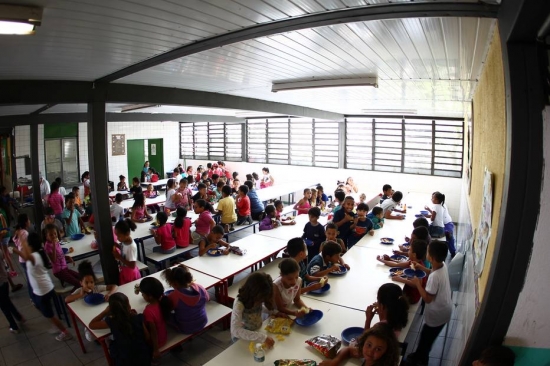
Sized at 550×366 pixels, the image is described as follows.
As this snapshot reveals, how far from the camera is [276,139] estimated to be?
13.5 meters

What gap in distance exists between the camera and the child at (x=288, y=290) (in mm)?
3236

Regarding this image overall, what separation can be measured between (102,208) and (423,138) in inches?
360

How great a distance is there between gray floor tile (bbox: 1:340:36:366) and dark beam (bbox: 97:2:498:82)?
3.98 m

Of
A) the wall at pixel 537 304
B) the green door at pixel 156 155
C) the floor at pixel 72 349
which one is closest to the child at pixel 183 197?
the floor at pixel 72 349

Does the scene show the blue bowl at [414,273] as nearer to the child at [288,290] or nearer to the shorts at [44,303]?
the child at [288,290]

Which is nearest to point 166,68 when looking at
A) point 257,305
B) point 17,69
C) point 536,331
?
point 17,69

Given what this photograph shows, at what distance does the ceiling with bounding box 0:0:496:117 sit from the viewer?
2258mm

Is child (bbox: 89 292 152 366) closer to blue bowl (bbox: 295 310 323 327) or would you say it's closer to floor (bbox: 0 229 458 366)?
floor (bbox: 0 229 458 366)

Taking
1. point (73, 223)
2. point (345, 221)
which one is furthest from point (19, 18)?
point (73, 223)

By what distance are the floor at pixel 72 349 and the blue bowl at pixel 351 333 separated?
4.23 feet

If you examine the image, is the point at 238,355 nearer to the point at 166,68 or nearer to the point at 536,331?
the point at 536,331

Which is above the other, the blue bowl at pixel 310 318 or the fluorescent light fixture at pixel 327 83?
the fluorescent light fixture at pixel 327 83

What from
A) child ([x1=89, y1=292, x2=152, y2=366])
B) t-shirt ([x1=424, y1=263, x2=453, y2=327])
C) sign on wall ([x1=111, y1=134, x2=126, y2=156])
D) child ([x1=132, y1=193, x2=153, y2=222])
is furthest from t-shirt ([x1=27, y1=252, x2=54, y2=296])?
sign on wall ([x1=111, y1=134, x2=126, y2=156])

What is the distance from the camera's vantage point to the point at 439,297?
3.31 metres
